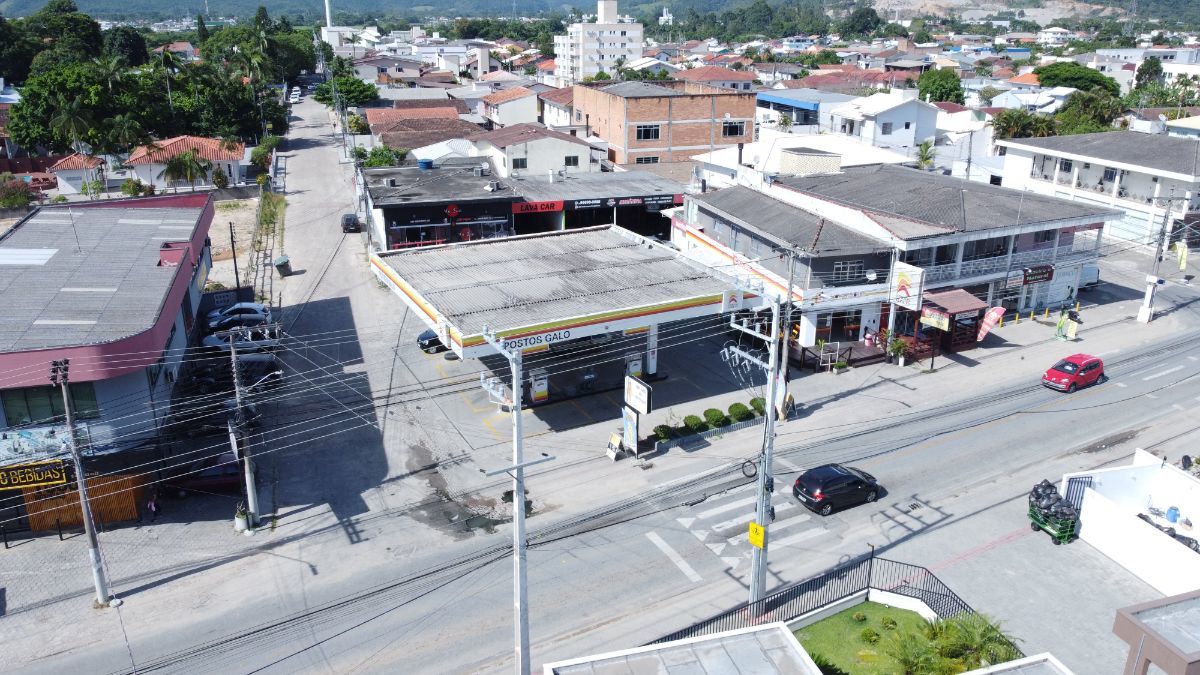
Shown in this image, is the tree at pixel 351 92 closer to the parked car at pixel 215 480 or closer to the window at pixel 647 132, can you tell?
the window at pixel 647 132

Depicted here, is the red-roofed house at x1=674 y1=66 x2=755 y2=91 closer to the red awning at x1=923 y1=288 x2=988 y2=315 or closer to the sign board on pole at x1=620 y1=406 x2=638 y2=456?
the red awning at x1=923 y1=288 x2=988 y2=315

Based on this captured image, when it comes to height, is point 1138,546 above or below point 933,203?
below

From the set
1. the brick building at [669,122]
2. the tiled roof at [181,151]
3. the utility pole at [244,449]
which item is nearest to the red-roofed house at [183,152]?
the tiled roof at [181,151]

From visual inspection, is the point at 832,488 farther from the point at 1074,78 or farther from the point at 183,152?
the point at 1074,78

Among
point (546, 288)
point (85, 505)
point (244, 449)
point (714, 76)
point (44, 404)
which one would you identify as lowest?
point (244, 449)

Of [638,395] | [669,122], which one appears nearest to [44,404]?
[638,395]

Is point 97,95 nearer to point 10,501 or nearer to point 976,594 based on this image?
point 10,501
